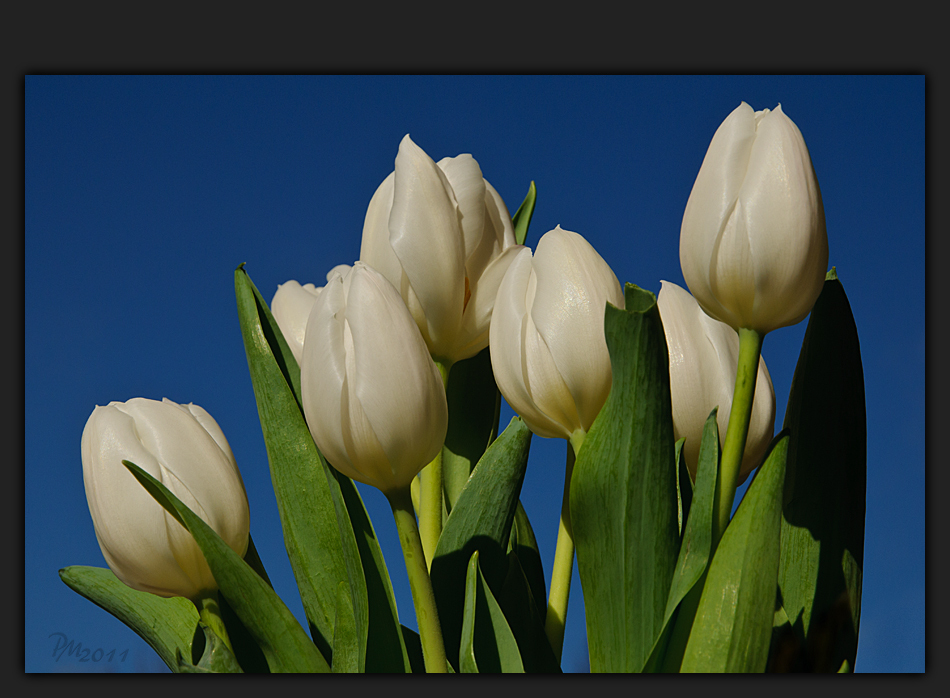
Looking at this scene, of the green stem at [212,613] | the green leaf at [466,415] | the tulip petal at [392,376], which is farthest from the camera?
the green leaf at [466,415]

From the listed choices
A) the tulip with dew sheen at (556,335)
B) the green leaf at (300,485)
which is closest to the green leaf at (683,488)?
the tulip with dew sheen at (556,335)

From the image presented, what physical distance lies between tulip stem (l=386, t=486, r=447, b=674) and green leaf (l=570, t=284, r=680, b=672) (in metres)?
0.09

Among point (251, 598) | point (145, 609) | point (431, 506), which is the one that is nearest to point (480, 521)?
point (431, 506)

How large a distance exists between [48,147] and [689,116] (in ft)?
2.01

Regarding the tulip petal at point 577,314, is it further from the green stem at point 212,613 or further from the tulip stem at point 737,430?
the green stem at point 212,613

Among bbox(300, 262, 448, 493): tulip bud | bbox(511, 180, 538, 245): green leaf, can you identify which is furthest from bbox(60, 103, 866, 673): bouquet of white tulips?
bbox(511, 180, 538, 245): green leaf

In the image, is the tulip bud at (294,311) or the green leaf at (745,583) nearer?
the green leaf at (745,583)

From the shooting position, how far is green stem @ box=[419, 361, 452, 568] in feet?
2.02

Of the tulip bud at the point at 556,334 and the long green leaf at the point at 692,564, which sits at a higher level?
the tulip bud at the point at 556,334

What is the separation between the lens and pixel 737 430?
0.53 m

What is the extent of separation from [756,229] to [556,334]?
5.0 inches

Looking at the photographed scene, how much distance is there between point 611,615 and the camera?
553 millimetres

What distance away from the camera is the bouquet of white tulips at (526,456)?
0.51 metres

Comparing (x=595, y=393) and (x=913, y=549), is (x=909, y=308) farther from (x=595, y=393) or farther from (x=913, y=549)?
(x=595, y=393)
